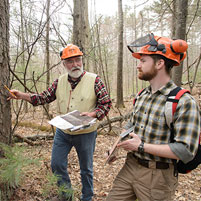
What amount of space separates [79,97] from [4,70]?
1049 millimetres

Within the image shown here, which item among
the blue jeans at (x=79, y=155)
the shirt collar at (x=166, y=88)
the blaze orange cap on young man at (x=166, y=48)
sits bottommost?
the blue jeans at (x=79, y=155)

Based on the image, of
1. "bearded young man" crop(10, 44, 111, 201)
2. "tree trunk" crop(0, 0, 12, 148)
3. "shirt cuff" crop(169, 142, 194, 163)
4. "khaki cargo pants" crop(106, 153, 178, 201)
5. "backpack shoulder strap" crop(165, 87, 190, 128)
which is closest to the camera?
"shirt cuff" crop(169, 142, 194, 163)

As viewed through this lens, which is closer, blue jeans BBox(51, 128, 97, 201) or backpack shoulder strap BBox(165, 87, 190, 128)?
backpack shoulder strap BBox(165, 87, 190, 128)

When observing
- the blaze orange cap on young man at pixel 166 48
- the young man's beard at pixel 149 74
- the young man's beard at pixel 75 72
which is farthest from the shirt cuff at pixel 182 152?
the young man's beard at pixel 75 72

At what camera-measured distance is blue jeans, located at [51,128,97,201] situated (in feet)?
7.88

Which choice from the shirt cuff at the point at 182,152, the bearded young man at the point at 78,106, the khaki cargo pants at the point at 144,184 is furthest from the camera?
the bearded young man at the point at 78,106

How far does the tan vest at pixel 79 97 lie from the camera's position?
2.40 metres

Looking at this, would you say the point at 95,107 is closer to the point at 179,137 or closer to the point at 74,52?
the point at 74,52

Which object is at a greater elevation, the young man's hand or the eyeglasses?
the eyeglasses

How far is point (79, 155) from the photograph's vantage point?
8.08 ft

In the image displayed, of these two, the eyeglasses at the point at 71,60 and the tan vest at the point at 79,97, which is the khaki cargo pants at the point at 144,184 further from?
the eyeglasses at the point at 71,60

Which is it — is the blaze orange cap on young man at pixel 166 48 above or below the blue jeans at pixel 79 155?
above

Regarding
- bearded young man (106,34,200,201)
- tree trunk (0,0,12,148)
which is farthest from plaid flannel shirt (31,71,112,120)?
bearded young man (106,34,200,201)

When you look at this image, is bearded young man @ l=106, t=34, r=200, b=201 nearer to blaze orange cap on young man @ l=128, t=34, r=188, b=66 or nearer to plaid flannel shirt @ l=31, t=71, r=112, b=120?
blaze orange cap on young man @ l=128, t=34, r=188, b=66
